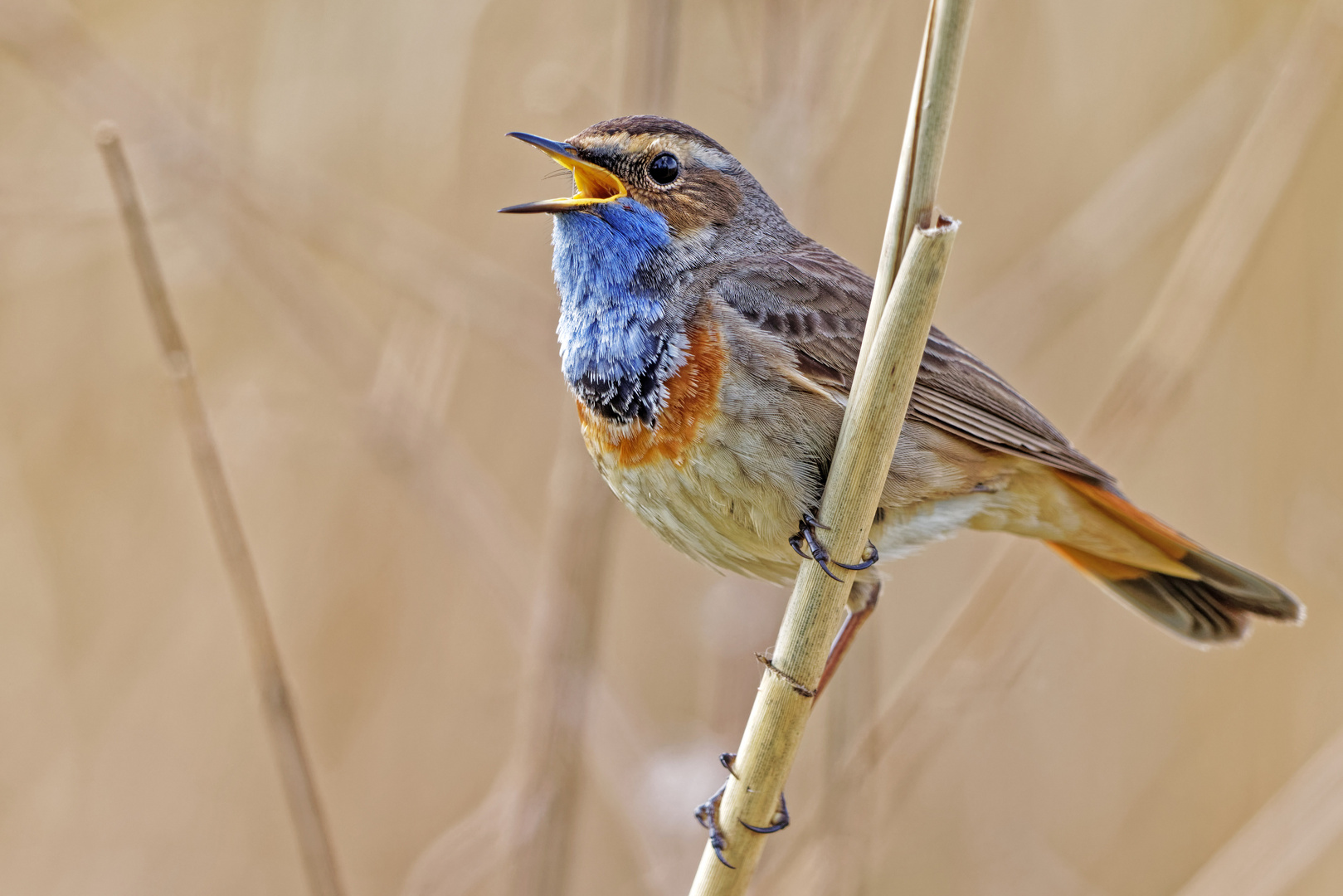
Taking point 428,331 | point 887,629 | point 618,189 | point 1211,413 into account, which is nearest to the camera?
point 618,189

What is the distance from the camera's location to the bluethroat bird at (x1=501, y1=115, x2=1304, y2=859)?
2.43 m

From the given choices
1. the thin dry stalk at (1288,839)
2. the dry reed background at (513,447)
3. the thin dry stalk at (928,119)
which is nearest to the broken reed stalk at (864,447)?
the thin dry stalk at (928,119)

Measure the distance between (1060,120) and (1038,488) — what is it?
6.51 ft

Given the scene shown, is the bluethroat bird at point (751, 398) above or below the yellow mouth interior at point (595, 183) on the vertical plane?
below

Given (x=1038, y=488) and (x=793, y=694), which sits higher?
(x=1038, y=488)

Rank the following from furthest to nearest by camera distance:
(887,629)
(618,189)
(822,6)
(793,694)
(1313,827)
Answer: (887,629), (822,6), (1313,827), (618,189), (793,694)

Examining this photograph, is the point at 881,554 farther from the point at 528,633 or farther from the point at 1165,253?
the point at 1165,253

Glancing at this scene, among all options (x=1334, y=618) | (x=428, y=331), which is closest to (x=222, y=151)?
(x=428, y=331)

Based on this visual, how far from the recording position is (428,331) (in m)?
3.90

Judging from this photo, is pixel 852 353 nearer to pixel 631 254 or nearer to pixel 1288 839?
pixel 631 254

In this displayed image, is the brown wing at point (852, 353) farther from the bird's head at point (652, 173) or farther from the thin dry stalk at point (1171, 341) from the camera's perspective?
the thin dry stalk at point (1171, 341)

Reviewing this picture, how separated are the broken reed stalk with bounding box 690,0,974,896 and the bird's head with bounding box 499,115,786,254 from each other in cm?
95

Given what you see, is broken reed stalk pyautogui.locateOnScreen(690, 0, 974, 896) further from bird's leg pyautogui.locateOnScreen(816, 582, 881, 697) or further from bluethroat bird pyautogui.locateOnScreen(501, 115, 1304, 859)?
bird's leg pyautogui.locateOnScreen(816, 582, 881, 697)

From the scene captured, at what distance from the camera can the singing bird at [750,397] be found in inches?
95.7
